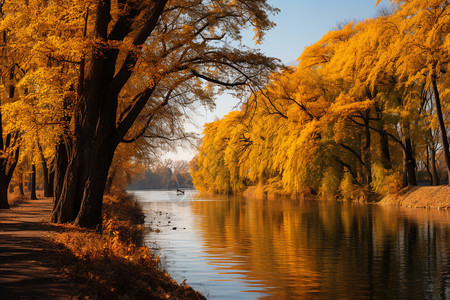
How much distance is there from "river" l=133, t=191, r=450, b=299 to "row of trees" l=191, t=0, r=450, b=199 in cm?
1141

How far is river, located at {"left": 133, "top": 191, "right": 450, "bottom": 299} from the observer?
10.7 m

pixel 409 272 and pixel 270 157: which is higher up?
pixel 270 157

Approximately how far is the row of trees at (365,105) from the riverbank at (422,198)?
2.93 ft

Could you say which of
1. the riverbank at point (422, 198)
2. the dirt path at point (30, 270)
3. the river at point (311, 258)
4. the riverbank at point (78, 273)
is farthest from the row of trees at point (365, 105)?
the riverbank at point (78, 273)

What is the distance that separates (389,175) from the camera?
128 feet

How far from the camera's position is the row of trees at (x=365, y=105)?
103ft

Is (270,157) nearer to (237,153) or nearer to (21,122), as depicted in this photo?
(237,153)

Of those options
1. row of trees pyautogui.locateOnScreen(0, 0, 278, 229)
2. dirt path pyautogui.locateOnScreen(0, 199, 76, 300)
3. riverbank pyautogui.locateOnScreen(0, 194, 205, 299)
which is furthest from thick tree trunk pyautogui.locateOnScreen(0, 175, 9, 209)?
riverbank pyautogui.locateOnScreen(0, 194, 205, 299)

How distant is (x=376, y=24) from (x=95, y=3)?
2542cm

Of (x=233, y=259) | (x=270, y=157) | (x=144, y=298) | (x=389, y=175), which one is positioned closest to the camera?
(x=144, y=298)

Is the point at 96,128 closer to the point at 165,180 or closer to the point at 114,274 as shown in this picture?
the point at 114,274

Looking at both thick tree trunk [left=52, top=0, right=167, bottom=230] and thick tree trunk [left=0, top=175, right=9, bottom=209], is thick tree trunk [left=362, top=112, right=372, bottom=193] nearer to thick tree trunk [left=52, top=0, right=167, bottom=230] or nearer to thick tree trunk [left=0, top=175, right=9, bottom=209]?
thick tree trunk [left=0, top=175, right=9, bottom=209]

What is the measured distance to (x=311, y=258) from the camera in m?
14.8

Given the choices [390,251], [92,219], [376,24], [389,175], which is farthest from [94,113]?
[389,175]
